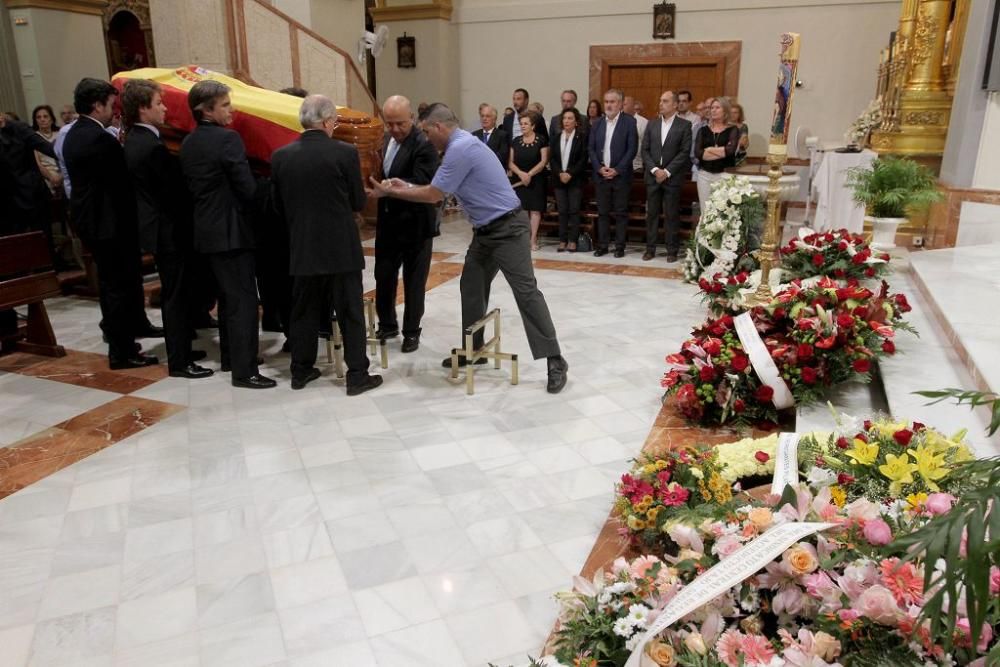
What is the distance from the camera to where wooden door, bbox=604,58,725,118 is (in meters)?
10.6

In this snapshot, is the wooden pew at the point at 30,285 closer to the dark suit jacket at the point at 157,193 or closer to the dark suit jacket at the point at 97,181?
the dark suit jacket at the point at 97,181

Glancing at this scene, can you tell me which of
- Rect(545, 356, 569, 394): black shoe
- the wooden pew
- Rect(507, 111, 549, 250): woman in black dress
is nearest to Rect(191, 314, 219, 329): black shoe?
the wooden pew

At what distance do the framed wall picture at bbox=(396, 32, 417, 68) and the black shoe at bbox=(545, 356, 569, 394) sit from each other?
8.89m

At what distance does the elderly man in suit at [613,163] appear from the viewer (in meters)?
7.74

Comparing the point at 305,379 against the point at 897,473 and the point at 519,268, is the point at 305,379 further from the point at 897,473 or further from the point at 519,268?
the point at 897,473

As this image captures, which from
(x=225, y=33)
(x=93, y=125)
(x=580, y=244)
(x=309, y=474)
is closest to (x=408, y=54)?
(x=225, y=33)

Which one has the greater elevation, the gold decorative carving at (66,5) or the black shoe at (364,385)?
the gold decorative carving at (66,5)

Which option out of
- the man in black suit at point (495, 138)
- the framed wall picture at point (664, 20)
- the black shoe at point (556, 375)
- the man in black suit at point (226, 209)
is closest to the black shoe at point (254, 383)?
the man in black suit at point (226, 209)

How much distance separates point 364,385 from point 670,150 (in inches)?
180

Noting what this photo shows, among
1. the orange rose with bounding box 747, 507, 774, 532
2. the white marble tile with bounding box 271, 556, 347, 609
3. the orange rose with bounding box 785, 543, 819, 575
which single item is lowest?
the white marble tile with bounding box 271, 556, 347, 609

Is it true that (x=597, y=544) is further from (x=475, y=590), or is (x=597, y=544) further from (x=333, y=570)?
(x=333, y=570)

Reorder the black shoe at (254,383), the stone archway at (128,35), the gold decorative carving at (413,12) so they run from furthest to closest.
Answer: the stone archway at (128,35)
the gold decorative carving at (413,12)
the black shoe at (254,383)

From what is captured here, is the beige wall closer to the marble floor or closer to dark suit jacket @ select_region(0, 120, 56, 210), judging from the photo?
dark suit jacket @ select_region(0, 120, 56, 210)

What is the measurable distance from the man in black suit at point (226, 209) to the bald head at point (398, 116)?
0.85m
